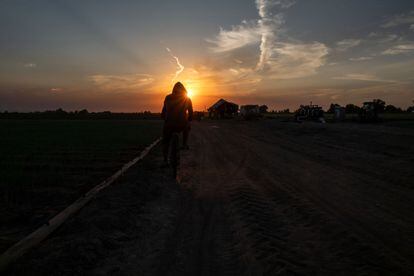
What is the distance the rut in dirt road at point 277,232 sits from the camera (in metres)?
3.62

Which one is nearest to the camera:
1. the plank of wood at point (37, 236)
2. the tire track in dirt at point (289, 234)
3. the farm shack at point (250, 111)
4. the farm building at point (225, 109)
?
the plank of wood at point (37, 236)

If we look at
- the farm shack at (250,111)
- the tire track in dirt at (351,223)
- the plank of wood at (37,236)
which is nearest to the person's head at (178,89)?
the tire track in dirt at (351,223)

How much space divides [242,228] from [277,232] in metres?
0.50

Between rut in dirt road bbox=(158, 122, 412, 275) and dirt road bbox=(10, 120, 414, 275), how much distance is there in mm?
12

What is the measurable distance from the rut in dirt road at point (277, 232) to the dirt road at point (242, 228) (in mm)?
12

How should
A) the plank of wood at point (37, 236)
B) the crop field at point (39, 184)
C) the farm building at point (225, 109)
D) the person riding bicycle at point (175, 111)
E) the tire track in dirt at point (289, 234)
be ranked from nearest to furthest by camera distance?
the plank of wood at point (37, 236) < the tire track in dirt at point (289, 234) < the crop field at point (39, 184) < the person riding bicycle at point (175, 111) < the farm building at point (225, 109)

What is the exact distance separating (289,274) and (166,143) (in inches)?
247

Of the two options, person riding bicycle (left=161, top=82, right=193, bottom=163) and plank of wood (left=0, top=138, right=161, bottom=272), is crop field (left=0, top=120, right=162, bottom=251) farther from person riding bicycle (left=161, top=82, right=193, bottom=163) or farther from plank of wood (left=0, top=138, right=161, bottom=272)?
person riding bicycle (left=161, top=82, right=193, bottom=163)

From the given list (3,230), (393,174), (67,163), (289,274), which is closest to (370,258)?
(289,274)

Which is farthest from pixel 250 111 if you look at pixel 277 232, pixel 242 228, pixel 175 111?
pixel 277 232

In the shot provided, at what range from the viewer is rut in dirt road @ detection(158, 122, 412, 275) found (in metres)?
3.62

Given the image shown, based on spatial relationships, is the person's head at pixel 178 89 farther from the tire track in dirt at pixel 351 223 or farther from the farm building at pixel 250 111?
the farm building at pixel 250 111

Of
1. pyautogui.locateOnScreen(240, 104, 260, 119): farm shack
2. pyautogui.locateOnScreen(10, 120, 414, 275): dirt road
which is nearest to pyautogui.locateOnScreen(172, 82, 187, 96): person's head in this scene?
pyautogui.locateOnScreen(10, 120, 414, 275): dirt road

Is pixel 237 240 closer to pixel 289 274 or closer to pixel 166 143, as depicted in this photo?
pixel 289 274
